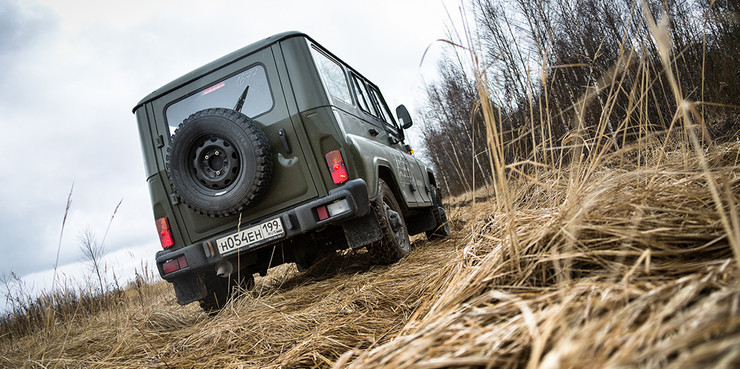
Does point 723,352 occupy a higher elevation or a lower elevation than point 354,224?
lower

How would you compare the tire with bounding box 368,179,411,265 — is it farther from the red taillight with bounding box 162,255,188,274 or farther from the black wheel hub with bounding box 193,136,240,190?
the red taillight with bounding box 162,255,188,274

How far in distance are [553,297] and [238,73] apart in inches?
113

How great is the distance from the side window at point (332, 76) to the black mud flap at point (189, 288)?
5.83 ft

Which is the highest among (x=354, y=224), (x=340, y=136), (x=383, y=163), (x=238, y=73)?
(x=238, y=73)

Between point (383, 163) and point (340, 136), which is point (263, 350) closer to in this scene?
point (340, 136)

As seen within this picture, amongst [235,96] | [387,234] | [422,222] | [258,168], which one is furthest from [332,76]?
[422,222]

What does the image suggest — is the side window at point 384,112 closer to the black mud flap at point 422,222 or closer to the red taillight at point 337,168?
the black mud flap at point 422,222

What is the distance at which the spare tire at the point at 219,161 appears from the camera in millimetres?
2721

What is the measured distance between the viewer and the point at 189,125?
2.79 m

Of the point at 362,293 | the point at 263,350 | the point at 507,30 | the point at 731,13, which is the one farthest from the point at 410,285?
the point at 507,30

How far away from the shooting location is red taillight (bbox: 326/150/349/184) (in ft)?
9.36

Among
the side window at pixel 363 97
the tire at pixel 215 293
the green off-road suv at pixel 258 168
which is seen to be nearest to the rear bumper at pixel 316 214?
the green off-road suv at pixel 258 168

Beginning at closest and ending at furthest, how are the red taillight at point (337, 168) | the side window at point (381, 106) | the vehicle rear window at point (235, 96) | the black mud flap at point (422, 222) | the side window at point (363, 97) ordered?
1. the red taillight at point (337, 168)
2. the vehicle rear window at point (235, 96)
3. the side window at point (363, 97)
4. the black mud flap at point (422, 222)
5. the side window at point (381, 106)

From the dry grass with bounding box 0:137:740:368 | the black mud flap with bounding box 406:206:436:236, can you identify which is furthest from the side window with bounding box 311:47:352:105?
the black mud flap with bounding box 406:206:436:236
